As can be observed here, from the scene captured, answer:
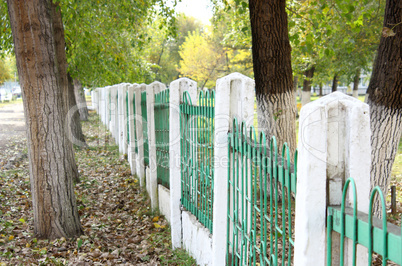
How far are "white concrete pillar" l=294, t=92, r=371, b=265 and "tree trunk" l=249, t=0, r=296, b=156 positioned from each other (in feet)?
15.3

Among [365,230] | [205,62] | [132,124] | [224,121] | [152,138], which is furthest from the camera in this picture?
[205,62]

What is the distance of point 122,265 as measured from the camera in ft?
15.0

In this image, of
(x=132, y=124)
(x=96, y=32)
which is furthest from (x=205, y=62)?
(x=96, y=32)

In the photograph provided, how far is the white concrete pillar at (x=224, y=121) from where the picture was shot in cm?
334

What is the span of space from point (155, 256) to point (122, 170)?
532cm

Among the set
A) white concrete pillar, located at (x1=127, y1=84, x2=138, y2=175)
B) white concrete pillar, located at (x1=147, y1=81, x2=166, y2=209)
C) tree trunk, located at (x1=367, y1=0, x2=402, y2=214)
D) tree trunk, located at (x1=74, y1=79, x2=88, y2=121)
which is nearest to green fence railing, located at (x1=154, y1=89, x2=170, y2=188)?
white concrete pillar, located at (x1=147, y1=81, x2=166, y2=209)

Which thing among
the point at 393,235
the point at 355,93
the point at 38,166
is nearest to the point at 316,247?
the point at 393,235

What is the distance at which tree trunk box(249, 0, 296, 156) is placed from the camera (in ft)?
20.3

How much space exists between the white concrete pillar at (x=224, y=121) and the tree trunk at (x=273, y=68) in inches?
119

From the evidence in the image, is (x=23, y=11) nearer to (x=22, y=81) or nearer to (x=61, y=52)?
(x=22, y=81)

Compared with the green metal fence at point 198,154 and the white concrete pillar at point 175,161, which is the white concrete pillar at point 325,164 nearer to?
the green metal fence at point 198,154

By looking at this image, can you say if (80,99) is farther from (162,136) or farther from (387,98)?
(387,98)

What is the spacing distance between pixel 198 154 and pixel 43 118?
2.09m

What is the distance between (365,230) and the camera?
154 centimetres
